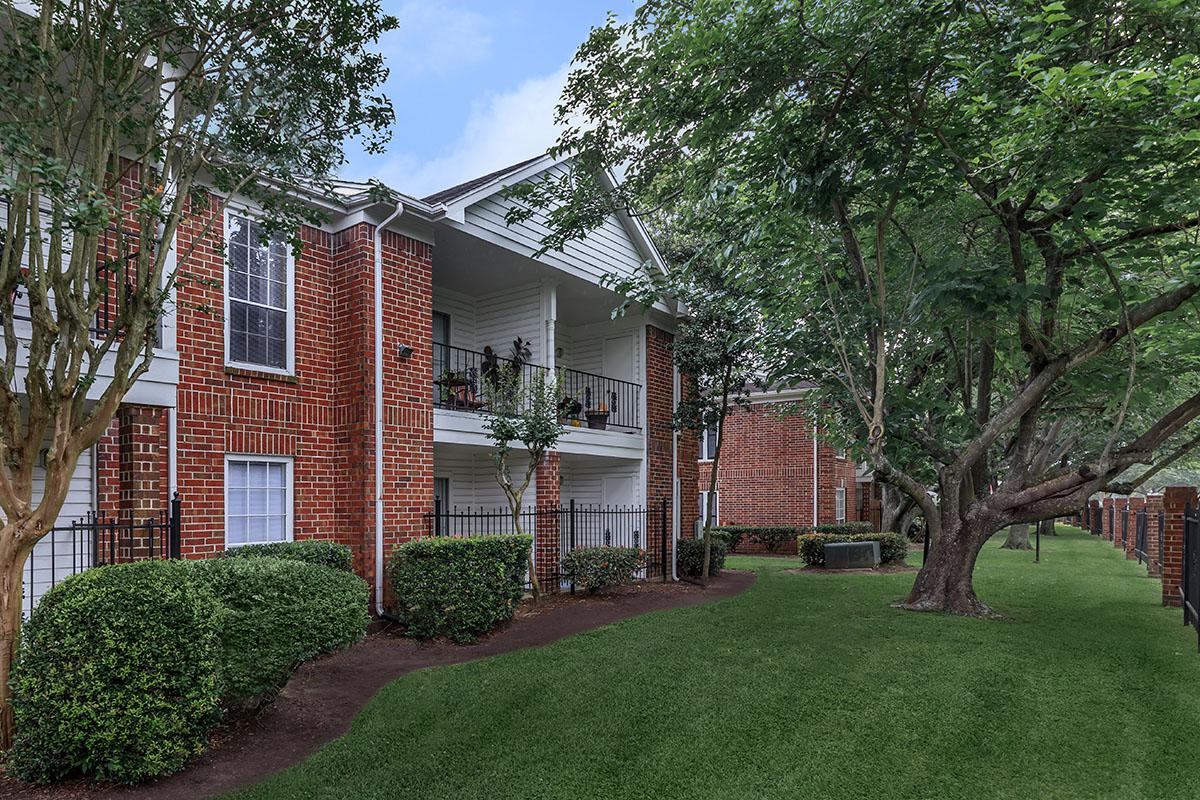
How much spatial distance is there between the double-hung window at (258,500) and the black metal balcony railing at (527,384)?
2.84 m

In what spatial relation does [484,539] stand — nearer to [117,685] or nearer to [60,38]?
[117,685]

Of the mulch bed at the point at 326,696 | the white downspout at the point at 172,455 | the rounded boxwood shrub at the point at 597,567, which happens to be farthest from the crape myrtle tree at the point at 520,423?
the white downspout at the point at 172,455

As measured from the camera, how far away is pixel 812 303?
380 inches

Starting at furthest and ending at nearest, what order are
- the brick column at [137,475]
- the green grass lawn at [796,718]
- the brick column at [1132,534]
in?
the brick column at [1132,534], the brick column at [137,475], the green grass lawn at [796,718]

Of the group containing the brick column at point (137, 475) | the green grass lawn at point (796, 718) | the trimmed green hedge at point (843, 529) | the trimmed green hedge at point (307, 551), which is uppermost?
the brick column at point (137, 475)

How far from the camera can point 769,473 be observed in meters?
23.7

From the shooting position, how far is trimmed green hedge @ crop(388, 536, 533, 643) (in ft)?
28.2

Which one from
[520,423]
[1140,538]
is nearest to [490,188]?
[520,423]

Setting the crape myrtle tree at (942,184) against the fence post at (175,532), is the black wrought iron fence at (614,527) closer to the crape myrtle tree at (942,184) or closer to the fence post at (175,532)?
the crape myrtle tree at (942,184)

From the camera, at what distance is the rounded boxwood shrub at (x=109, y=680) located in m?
4.42

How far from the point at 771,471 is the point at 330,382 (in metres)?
17.0

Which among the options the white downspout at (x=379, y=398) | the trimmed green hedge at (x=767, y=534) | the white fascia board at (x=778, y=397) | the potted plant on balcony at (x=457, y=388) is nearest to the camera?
the white downspout at (x=379, y=398)

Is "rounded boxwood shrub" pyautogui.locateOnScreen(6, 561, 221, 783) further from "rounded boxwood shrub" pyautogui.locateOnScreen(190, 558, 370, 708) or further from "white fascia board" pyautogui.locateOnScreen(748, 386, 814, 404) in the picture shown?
"white fascia board" pyautogui.locateOnScreen(748, 386, 814, 404)

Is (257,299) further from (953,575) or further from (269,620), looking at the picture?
(953,575)
